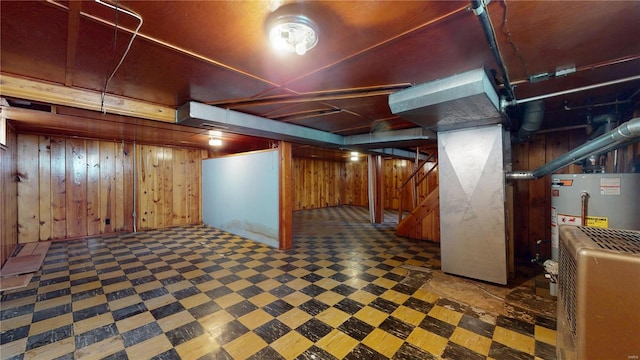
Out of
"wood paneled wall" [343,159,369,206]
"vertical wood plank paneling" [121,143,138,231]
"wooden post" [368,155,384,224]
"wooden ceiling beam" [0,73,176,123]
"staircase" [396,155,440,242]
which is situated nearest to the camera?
"wooden ceiling beam" [0,73,176,123]

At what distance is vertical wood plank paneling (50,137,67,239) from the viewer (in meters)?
4.54

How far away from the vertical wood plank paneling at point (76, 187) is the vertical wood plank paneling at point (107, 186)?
0.26 m

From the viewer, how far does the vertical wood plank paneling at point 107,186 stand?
5.07 m

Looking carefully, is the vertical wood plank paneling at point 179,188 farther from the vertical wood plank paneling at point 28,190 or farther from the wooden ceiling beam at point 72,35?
the wooden ceiling beam at point 72,35

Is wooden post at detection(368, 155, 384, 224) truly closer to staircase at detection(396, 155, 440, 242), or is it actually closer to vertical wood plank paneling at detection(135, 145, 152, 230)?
staircase at detection(396, 155, 440, 242)

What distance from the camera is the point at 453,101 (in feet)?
6.43

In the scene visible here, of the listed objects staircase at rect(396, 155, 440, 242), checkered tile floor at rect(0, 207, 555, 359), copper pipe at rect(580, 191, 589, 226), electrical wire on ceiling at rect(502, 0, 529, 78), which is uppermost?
electrical wire on ceiling at rect(502, 0, 529, 78)

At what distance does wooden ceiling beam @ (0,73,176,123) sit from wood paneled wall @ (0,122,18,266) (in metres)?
2.15

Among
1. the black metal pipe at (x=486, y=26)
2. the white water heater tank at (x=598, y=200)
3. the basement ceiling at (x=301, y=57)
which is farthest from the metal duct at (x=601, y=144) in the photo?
the black metal pipe at (x=486, y=26)

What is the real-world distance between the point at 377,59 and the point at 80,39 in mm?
1940

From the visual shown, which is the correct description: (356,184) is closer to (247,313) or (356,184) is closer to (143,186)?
(143,186)

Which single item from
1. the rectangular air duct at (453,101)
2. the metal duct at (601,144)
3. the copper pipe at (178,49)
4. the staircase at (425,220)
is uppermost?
the copper pipe at (178,49)

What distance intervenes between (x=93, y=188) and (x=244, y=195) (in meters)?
3.19

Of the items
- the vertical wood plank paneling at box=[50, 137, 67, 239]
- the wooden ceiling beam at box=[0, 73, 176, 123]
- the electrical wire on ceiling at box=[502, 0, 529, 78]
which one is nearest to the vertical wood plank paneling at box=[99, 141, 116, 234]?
the vertical wood plank paneling at box=[50, 137, 67, 239]
